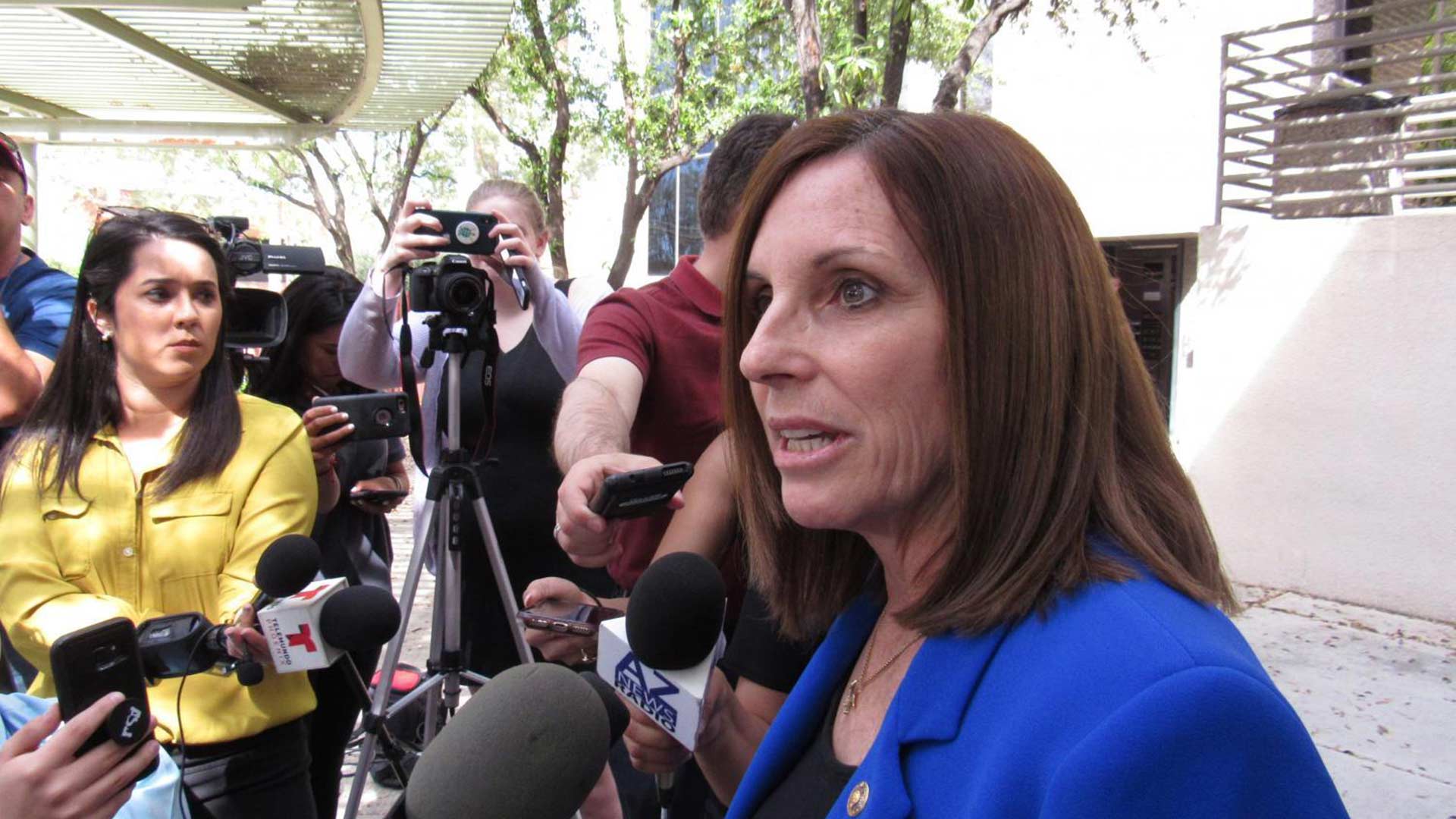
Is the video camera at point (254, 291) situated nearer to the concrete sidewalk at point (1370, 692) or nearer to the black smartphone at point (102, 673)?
the black smartphone at point (102, 673)

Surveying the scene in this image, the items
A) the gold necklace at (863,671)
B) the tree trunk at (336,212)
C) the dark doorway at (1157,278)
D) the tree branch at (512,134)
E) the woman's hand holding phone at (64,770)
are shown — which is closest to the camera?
the gold necklace at (863,671)

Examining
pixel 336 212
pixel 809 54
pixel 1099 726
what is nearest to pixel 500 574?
pixel 1099 726

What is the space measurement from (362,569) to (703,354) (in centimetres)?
175

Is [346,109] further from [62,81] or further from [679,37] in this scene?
[679,37]

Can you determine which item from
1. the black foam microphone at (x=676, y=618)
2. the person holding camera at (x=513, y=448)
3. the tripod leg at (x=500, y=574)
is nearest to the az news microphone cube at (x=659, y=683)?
the black foam microphone at (x=676, y=618)

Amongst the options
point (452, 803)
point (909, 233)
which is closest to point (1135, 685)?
point (909, 233)

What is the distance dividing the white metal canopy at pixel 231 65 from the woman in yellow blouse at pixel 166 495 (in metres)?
2.09

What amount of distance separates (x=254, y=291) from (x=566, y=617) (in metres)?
2.15

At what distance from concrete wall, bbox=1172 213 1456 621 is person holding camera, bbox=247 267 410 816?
238 inches

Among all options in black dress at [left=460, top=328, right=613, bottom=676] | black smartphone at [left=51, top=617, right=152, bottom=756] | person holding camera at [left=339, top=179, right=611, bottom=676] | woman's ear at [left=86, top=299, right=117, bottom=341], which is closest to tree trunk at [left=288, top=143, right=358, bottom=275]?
person holding camera at [left=339, top=179, right=611, bottom=676]

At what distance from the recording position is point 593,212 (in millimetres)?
23312

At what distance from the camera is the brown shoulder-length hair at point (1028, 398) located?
112 centimetres

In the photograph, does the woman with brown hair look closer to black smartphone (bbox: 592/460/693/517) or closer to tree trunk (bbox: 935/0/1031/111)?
black smartphone (bbox: 592/460/693/517)

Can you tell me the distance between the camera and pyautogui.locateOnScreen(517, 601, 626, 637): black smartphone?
192 cm
